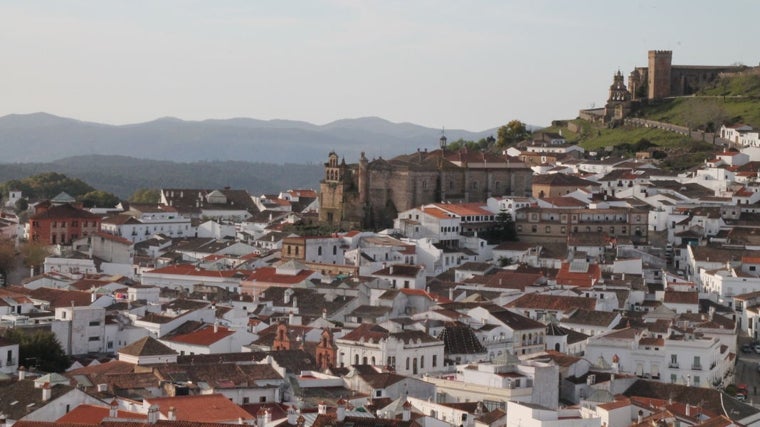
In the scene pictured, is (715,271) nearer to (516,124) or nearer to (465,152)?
(465,152)

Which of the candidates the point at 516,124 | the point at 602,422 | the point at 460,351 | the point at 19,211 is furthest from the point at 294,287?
the point at 516,124

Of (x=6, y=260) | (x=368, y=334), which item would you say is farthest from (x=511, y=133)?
(x=368, y=334)

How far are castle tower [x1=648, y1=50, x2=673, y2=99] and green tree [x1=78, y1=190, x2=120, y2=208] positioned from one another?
43.4 m

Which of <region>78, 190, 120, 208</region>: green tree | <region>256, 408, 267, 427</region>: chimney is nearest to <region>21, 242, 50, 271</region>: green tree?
<region>78, 190, 120, 208</region>: green tree

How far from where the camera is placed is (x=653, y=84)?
11662 cm

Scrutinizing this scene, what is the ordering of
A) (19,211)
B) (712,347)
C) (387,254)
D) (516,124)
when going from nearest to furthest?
(712,347) < (387,254) < (19,211) < (516,124)

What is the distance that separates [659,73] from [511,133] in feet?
44.2

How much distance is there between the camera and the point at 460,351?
44.0m

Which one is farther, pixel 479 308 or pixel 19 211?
pixel 19 211

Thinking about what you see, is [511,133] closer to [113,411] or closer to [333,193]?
[333,193]

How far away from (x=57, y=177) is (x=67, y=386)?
84.1m

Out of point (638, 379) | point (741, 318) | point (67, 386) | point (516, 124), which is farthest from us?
point (516, 124)

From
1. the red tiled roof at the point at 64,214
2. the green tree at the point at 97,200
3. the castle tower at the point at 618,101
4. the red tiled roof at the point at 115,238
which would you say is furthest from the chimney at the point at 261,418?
the castle tower at the point at 618,101

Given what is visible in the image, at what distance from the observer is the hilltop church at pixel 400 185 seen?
244 feet
